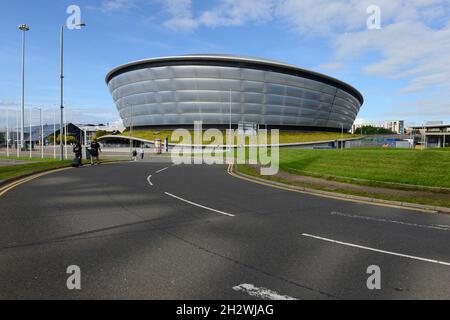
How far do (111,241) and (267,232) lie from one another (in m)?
3.08

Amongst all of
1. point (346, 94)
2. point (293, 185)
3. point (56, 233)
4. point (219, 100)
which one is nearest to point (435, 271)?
point (56, 233)

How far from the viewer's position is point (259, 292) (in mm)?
4195

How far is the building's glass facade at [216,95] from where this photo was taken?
87062mm

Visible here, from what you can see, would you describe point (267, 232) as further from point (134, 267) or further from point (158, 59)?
point (158, 59)

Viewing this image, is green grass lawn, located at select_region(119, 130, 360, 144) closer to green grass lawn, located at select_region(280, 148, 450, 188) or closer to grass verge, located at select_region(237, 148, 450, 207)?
green grass lawn, located at select_region(280, 148, 450, 188)

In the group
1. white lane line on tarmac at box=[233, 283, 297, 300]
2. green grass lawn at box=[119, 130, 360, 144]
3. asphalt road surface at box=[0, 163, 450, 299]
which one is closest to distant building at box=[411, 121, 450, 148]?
green grass lawn at box=[119, 130, 360, 144]

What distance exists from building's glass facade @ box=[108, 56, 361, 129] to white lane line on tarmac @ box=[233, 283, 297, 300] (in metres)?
84.2

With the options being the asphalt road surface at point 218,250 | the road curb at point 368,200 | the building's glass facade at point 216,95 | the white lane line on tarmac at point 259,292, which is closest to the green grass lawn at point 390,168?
the road curb at point 368,200

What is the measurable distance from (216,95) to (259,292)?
85332 mm

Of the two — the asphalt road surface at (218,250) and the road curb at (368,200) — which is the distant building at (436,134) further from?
the asphalt road surface at (218,250)

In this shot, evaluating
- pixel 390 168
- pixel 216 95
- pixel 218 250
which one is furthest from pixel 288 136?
pixel 218 250

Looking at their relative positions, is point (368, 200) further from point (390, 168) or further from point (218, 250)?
point (218, 250)
